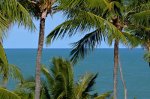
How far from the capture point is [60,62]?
17.8 m

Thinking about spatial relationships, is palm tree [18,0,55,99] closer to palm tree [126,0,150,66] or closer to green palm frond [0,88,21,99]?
green palm frond [0,88,21,99]

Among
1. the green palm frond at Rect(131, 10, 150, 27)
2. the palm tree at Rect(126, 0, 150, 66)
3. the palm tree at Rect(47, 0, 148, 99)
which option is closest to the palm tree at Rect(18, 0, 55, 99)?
the palm tree at Rect(47, 0, 148, 99)

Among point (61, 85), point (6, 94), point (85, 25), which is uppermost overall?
point (85, 25)

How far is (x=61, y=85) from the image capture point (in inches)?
679

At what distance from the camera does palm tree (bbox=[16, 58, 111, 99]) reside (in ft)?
56.6

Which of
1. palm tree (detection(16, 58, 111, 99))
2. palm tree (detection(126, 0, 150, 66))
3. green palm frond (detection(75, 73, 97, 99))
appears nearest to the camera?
palm tree (detection(16, 58, 111, 99))

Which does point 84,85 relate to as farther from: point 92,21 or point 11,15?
point 11,15

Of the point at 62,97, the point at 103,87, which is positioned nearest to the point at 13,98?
the point at 62,97

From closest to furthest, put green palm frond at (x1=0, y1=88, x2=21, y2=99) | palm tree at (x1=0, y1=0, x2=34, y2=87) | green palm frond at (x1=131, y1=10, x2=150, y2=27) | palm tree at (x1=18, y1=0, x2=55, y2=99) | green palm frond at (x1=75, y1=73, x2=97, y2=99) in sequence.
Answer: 1. palm tree at (x1=0, y1=0, x2=34, y2=87)
2. green palm frond at (x1=0, y1=88, x2=21, y2=99)
3. palm tree at (x1=18, y1=0, x2=55, y2=99)
4. green palm frond at (x1=131, y1=10, x2=150, y2=27)
5. green palm frond at (x1=75, y1=73, x2=97, y2=99)

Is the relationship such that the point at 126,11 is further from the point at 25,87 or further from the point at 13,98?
the point at 13,98

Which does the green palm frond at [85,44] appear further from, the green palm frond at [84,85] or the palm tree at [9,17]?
the palm tree at [9,17]

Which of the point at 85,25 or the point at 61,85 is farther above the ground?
the point at 85,25

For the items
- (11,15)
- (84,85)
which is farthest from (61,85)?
(11,15)

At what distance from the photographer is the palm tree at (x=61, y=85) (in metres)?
17.2
